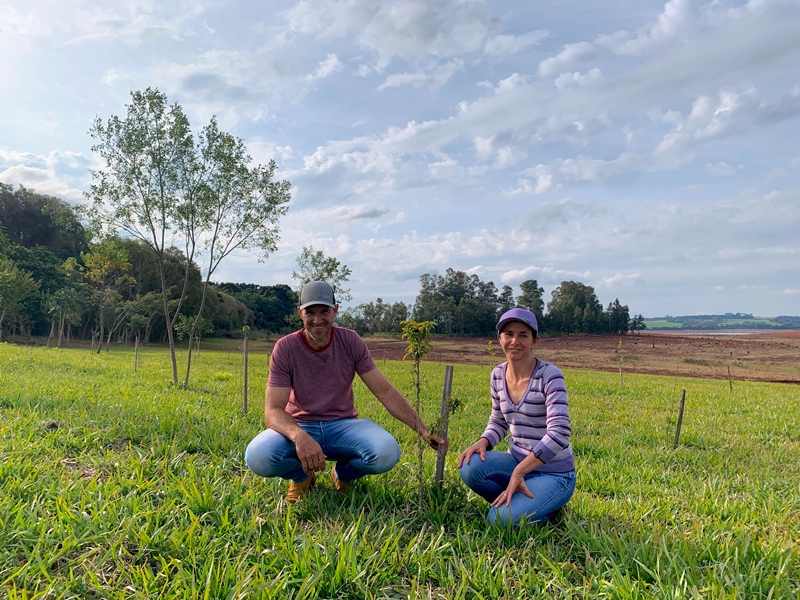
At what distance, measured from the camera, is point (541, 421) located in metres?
3.20

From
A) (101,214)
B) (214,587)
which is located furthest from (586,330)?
(214,587)

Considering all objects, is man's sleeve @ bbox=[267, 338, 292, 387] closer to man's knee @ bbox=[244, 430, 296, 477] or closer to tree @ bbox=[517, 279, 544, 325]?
man's knee @ bbox=[244, 430, 296, 477]

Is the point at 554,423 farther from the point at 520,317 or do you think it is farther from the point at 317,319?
the point at 317,319

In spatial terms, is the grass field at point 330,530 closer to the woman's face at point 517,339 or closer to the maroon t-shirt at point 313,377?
the maroon t-shirt at point 313,377

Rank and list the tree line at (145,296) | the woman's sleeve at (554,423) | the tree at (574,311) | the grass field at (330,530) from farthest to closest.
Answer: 1. the tree at (574,311)
2. the tree line at (145,296)
3. the woman's sleeve at (554,423)
4. the grass field at (330,530)

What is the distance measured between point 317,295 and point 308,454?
3.72 ft

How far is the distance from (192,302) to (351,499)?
1846 inches

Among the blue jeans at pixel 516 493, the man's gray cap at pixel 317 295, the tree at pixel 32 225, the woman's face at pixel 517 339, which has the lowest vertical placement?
the blue jeans at pixel 516 493

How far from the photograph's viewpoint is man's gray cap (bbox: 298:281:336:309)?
3.52 metres

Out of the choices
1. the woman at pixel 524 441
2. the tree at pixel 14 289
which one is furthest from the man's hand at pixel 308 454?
the tree at pixel 14 289

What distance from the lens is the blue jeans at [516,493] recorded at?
9.93ft

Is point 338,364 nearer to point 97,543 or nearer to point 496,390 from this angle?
point 496,390

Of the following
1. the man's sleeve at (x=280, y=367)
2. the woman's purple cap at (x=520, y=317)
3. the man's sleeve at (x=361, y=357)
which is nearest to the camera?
the woman's purple cap at (x=520, y=317)

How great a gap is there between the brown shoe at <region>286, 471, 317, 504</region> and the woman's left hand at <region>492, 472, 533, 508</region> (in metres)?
1.31
